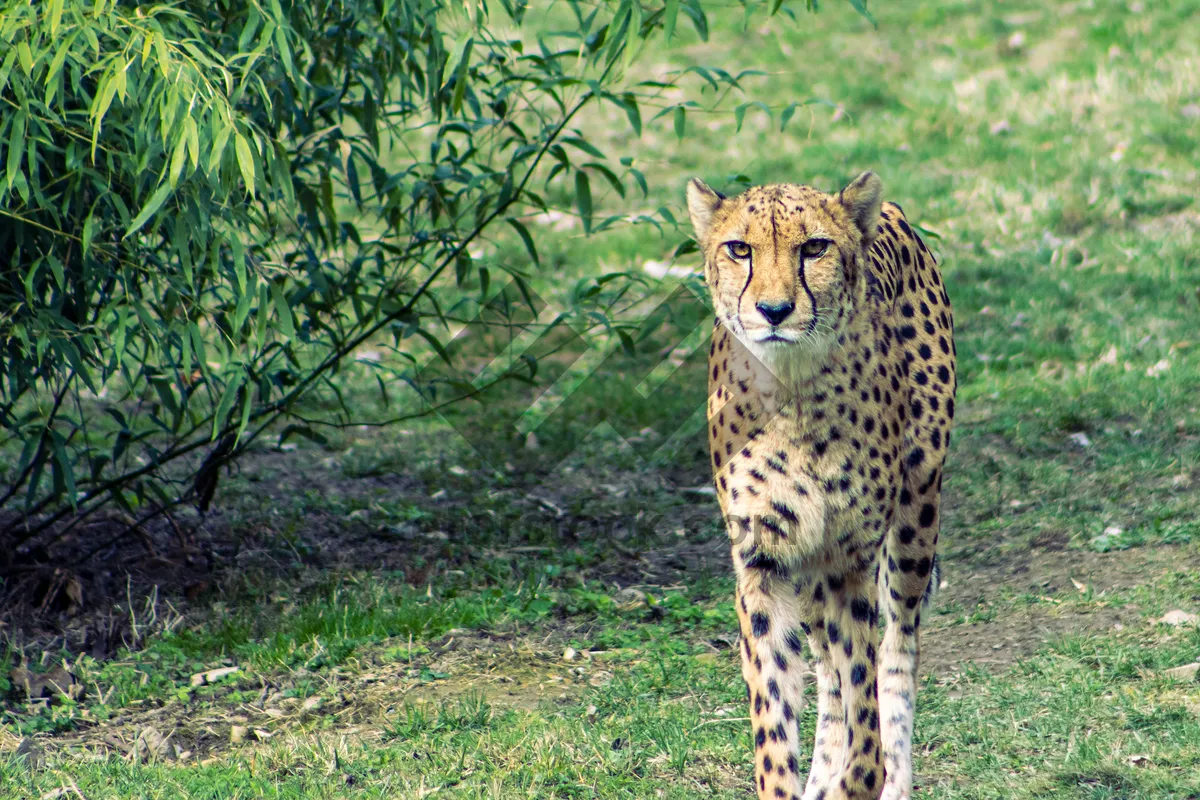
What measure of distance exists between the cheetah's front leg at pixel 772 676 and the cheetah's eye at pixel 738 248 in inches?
32.7

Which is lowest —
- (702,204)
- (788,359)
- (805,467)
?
(805,467)

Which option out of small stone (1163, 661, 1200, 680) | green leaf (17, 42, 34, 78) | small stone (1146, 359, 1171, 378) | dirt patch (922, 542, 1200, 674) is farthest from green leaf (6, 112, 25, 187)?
small stone (1146, 359, 1171, 378)

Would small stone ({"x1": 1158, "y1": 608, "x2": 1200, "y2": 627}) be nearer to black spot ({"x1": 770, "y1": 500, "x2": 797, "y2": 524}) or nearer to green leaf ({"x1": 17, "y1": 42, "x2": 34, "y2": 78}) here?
black spot ({"x1": 770, "y1": 500, "x2": 797, "y2": 524})

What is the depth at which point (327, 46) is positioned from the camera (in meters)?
5.33

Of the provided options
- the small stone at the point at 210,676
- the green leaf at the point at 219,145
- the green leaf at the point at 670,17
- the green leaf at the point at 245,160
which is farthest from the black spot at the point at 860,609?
the small stone at the point at 210,676

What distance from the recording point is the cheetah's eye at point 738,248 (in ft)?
12.0

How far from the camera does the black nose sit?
349 cm

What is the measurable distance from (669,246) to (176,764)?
5.30m

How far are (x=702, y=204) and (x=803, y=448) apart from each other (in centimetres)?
70

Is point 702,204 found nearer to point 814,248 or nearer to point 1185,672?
point 814,248

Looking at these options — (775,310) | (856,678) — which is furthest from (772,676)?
(775,310)

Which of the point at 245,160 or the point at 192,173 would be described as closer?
the point at 245,160

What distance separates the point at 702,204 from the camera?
3873mm

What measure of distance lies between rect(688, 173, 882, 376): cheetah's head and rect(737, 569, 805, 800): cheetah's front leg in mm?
630
